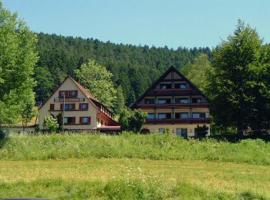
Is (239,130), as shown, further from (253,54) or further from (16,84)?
(16,84)

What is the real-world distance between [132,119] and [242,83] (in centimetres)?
1759

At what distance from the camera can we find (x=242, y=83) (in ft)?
213

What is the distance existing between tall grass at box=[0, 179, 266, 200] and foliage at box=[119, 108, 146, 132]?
54338 mm

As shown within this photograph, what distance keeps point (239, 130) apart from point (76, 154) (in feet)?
88.3

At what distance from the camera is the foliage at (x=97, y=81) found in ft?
378

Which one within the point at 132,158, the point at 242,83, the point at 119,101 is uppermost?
the point at 119,101

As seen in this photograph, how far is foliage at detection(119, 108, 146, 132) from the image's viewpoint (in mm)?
74812

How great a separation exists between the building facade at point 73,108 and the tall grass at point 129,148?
38539 mm

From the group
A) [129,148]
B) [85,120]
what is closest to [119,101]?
[85,120]

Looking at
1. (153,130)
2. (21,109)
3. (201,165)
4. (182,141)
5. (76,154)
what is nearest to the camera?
(201,165)

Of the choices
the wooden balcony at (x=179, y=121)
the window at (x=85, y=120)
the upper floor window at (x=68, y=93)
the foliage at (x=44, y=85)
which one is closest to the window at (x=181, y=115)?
the wooden balcony at (x=179, y=121)

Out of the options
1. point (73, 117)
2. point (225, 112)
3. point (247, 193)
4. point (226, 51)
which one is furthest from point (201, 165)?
point (73, 117)

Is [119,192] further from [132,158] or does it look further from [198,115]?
[198,115]

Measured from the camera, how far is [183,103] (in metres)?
83.2
